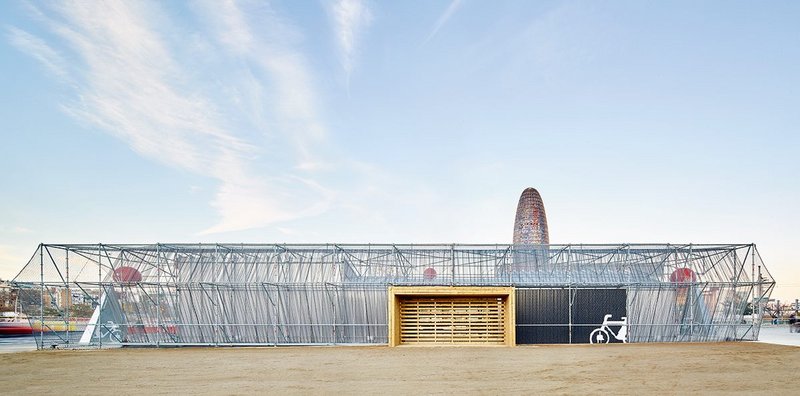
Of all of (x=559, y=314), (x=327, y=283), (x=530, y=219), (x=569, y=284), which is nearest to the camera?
(x=569, y=284)

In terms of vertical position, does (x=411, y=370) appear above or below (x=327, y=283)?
below

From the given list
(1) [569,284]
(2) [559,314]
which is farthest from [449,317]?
(1) [569,284]

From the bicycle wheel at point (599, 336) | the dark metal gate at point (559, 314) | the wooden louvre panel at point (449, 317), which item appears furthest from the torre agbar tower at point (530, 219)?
the wooden louvre panel at point (449, 317)

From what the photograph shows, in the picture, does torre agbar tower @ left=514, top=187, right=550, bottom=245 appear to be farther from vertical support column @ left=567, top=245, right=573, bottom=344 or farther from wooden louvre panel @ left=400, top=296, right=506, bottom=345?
wooden louvre panel @ left=400, top=296, right=506, bottom=345

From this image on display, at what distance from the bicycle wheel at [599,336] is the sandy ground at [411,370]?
2033 millimetres

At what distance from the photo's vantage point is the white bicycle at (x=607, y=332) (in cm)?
3197

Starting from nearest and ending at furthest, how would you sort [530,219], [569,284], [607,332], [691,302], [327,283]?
[569,284], [327,283], [607,332], [691,302], [530,219]

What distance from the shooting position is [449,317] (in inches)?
1258

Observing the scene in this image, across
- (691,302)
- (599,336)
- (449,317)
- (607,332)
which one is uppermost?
(691,302)

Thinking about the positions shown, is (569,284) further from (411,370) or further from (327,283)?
(411,370)

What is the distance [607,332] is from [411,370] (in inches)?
626

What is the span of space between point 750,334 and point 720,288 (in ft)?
13.1

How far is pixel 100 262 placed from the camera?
3291 cm

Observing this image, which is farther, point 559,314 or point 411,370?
point 559,314
